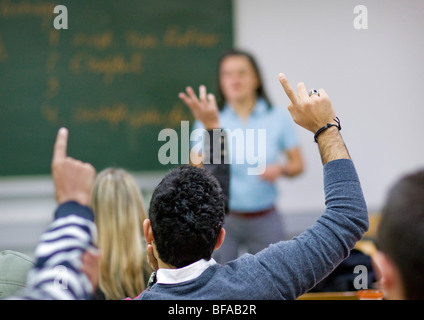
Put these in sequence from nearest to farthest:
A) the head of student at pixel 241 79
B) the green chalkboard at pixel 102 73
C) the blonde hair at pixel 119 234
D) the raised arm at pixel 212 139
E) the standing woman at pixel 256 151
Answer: the raised arm at pixel 212 139
the blonde hair at pixel 119 234
the standing woman at pixel 256 151
the head of student at pixel 241 79
the green chalkboard at pixel 102 73

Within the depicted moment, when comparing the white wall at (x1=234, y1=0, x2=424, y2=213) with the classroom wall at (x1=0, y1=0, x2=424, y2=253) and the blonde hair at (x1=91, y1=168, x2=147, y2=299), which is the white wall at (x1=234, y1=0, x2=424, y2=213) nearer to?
the classroom wall at (x1=0, y1=0, x2=424, y2=253)

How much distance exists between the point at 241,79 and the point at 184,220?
1829mm

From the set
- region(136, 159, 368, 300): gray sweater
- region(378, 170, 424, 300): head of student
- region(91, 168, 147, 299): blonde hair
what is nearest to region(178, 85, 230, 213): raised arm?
region(91, 168, 147, 299): blonde hair

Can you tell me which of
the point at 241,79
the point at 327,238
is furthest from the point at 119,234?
the point at 241,79

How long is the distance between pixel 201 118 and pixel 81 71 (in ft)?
6.85

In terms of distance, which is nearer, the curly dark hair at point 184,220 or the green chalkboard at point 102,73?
the curly dark hair at point 184,220

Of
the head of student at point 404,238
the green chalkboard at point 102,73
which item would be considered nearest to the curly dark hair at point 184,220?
the head of student at point 404,238

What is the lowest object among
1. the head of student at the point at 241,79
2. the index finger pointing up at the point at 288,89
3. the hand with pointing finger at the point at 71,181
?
the hand with pointing finger at the point at 71,181

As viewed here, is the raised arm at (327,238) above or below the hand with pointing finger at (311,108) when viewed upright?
below

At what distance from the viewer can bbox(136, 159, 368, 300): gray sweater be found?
3.03 ft

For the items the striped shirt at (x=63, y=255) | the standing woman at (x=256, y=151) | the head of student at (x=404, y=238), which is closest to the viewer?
the head of student at (x=404, y=238)

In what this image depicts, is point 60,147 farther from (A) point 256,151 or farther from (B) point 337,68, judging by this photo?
(B) point 337,68

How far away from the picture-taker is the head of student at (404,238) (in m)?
0.67

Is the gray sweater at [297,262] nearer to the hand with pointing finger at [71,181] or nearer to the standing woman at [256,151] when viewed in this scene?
the hand with pointing finger at [71,181]
